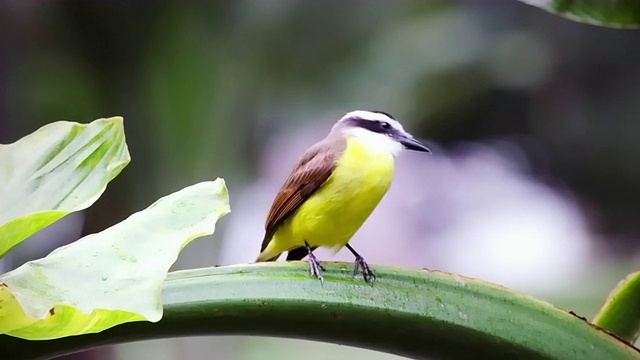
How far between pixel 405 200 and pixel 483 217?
0.10 meters

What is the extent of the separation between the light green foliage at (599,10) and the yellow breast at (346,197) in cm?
19

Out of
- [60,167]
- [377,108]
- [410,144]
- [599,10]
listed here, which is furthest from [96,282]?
[377,108]

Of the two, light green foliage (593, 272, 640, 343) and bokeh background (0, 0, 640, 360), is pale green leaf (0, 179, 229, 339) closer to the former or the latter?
light green foliage (593, 272, 640, 343)

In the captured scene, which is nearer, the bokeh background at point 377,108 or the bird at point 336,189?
the bird at point 336,189

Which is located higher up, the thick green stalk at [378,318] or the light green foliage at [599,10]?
the light green foliage at [599,10]

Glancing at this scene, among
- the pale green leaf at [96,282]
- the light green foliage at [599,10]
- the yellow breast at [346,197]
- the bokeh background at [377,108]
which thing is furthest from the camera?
the bokeh background at [377,108]

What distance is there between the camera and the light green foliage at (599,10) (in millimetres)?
397

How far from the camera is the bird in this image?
0.55m

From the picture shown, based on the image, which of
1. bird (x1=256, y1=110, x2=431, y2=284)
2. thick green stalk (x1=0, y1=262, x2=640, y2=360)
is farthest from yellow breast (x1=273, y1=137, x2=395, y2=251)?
thick green stalk (x1=0, y1=262, x2=640, y2=360)

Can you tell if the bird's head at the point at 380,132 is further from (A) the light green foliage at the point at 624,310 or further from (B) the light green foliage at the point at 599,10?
(A) the light green foliage at the point at 624,310

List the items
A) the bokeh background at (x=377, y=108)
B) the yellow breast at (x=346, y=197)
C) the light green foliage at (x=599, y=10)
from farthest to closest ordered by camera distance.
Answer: the bokeh background at (x=377, y=108), the yellow breast at (x=346, y=197), the light green foliage at (x=599, y=10)

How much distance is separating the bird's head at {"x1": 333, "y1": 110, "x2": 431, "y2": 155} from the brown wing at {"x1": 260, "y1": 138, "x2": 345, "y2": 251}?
23 millimetres

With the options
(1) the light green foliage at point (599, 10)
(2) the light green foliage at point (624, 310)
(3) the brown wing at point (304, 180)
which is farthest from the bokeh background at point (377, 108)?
(2) the light green foliage at point (624, 310)

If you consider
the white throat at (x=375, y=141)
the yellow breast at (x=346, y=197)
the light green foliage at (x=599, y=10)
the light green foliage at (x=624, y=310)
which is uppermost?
the light green foliage at (x=599, y=10)
